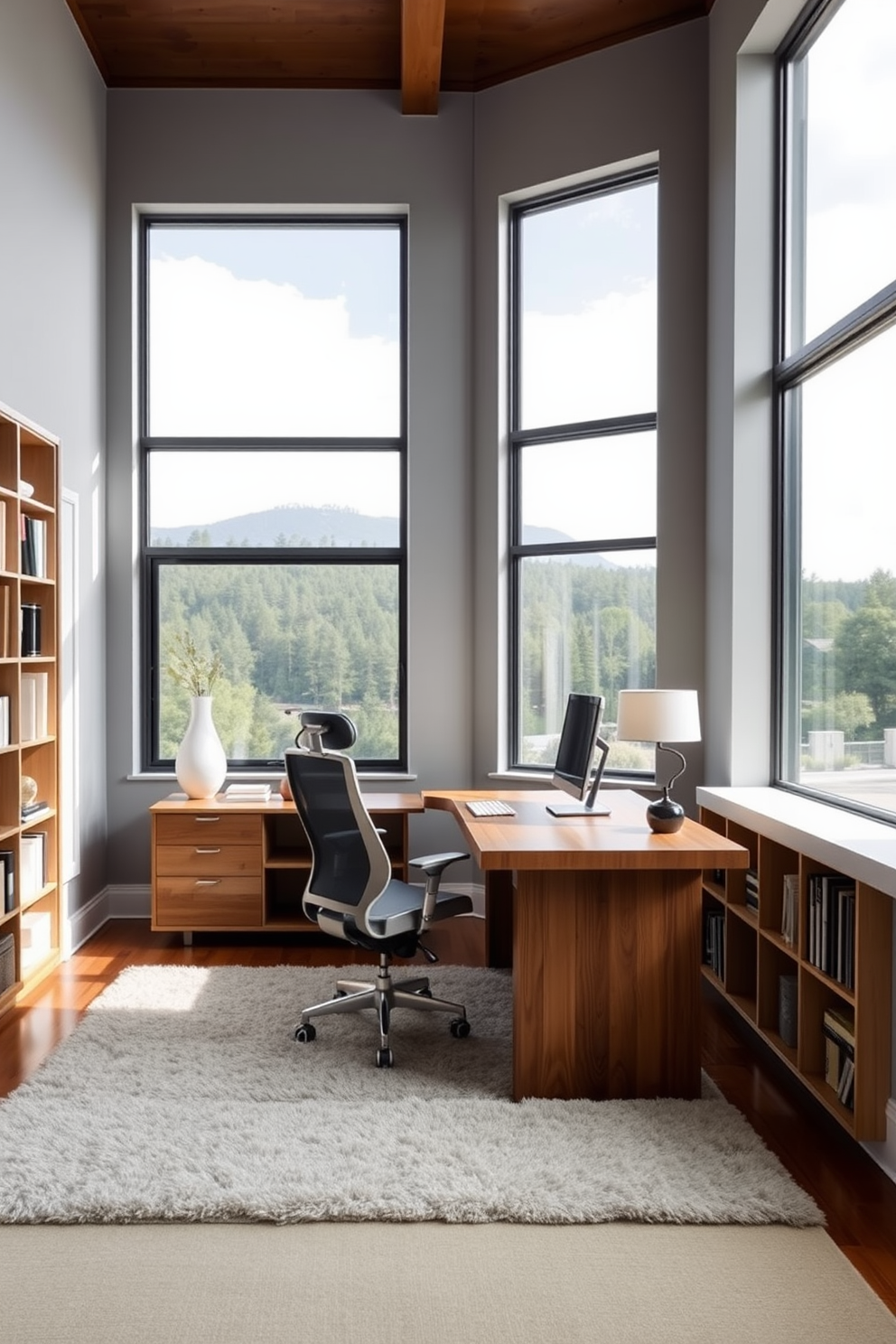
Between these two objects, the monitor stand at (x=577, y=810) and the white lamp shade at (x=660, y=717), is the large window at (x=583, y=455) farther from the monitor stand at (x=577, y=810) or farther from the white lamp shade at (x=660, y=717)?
the white lamp shade at (x=660, y=717)

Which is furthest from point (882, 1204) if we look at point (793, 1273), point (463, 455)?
point (463, 455)

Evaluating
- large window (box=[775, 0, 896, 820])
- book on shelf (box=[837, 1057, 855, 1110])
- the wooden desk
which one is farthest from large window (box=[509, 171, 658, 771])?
book on shelf (box=[837, 1057, 855, 1110])

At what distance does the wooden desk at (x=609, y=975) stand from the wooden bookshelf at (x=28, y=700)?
195 centimetres

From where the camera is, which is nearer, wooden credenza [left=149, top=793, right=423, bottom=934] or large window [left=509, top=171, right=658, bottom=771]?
wooden credenza [left=149, top=793, right=423, bottom=934]

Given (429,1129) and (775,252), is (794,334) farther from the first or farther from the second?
(429,1129)

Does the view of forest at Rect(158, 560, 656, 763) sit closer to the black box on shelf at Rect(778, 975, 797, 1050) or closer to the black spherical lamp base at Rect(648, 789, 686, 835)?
the black spherical lamp base at Rect(648, 789, 686, 835)

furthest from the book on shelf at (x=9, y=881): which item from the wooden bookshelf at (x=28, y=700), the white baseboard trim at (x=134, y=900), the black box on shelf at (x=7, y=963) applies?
the white baseboard trim at (x=134, y=900)

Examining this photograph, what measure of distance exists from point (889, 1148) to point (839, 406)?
2441 mm

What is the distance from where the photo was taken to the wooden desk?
3061 mm

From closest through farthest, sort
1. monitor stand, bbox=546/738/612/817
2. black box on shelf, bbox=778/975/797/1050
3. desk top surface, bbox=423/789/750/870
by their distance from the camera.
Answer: desk top surface, bbox=423/789/750/870 < black box on shelf, bbox=778/975/797/1050 < monitor stand, bbox=546/738/612/817

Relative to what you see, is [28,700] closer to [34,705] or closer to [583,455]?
[34,705]

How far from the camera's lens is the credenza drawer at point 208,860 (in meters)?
4.81

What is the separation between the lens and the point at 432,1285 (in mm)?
2156

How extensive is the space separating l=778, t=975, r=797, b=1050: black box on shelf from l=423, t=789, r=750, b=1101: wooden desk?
1.07 feet
